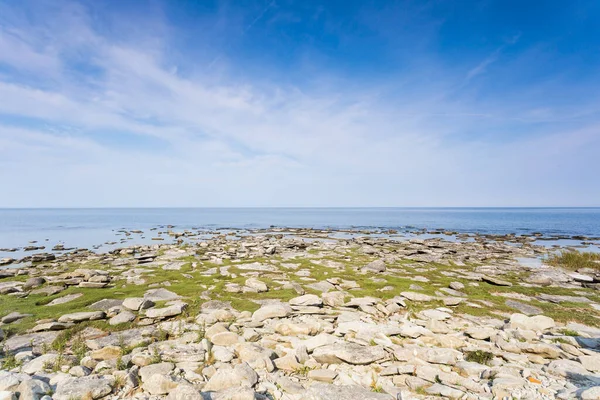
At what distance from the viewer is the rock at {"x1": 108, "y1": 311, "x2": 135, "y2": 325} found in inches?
396

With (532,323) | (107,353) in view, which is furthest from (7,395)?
(532,323)

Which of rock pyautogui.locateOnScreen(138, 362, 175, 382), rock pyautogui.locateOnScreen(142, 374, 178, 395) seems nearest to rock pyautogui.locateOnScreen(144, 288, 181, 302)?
rock pyautogui.locateOnScreen(138, 362, 175, 382)

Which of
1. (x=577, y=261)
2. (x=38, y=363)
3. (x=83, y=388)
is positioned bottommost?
(x=577, y=261)

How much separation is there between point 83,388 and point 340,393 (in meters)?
4.78

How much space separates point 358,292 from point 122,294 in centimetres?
1049

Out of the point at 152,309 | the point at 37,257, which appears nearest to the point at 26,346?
the point at 152,309

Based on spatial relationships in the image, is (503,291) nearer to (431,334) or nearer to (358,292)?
(358,292)

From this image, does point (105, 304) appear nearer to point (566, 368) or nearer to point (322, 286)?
point (322, 286)

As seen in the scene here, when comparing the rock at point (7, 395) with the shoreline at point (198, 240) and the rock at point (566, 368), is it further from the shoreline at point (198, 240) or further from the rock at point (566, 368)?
the shoreline at point (198, 240)

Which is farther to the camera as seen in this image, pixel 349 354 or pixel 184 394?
pixel 349 354

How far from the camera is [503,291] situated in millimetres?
14625

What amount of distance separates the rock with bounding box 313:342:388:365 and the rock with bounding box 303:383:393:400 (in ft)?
3.28

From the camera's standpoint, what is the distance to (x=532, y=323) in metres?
9.65

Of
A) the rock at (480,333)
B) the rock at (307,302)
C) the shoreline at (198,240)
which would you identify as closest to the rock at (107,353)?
the rock at (307,302)
